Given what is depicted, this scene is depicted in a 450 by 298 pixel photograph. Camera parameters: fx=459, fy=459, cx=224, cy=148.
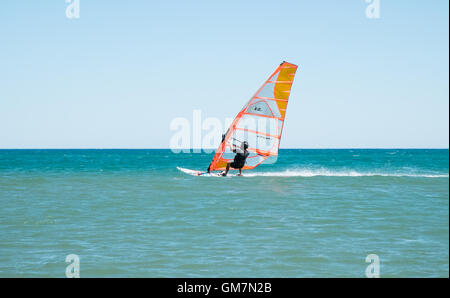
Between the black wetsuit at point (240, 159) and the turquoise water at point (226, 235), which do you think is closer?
the turquoise water at point (226, 235)

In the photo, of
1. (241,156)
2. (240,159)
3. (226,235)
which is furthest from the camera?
(240,159)

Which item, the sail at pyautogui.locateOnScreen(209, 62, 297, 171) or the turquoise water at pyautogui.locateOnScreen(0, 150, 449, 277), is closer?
the turquoise water at pyautogui.locateOnScreen(0, 150, 449, 277)

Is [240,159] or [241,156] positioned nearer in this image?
[241,156]

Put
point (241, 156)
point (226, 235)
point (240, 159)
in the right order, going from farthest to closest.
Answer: point (240, 159) < point (241, 156) < point (226, 235)

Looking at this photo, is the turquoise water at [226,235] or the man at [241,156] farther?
the man at [241,156]

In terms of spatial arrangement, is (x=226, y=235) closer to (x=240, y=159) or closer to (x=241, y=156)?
(x=241, y=156)

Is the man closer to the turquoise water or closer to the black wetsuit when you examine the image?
the black wetsuit

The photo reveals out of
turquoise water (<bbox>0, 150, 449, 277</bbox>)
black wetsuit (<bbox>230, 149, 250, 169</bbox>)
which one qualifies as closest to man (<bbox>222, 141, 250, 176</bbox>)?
black wetsuit (<bbox>230, 149, 250, 169</bbox>)

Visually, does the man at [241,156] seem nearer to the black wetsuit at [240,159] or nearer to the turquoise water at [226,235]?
the black wetsuit at [240,159]

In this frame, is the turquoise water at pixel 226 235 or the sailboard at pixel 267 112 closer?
the turquoise water at pixel 226 235

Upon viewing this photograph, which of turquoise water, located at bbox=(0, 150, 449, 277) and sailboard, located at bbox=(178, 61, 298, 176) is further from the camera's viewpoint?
sailboard, located at bbox=(178, 61, 298, 176)

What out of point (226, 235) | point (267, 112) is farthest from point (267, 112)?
point (226, 235)

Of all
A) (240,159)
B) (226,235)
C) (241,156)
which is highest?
(226,235)

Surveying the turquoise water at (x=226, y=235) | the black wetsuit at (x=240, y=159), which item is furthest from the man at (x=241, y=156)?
the turquoise water at (x=226, y=235)
